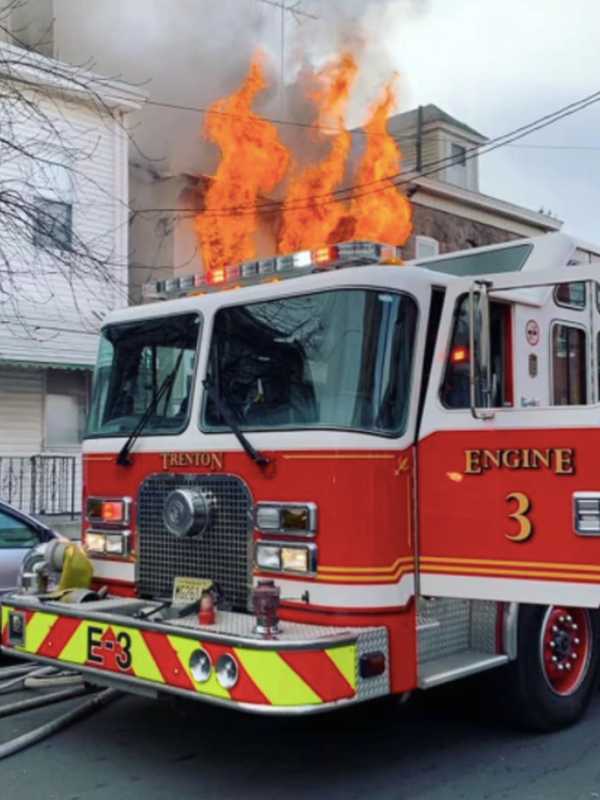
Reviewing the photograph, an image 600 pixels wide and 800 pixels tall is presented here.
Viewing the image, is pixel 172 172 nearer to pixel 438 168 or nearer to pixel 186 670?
pixel 438 168

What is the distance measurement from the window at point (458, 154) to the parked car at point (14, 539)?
16.0 m

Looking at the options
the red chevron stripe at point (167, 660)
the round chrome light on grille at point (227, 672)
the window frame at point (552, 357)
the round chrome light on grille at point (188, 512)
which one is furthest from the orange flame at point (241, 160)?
the round chrome light on grille at point (227, 672)

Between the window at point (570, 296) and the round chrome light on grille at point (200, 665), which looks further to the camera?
the window at point (570, 296)

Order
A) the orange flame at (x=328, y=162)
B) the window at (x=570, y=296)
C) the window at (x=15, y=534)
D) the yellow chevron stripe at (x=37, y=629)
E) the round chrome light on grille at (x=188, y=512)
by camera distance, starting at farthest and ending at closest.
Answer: the orange flame at (x=328, y=162) < the window at (x=15, y=534) < the window at (x=570, y=296) < the yellow chevron stripe at (x=37, y=629) < the round chrome light on grille at (x=188, y=512)

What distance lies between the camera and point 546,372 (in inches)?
200

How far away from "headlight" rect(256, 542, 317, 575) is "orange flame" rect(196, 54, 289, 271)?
1138cm

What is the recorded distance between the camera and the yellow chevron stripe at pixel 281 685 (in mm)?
3994

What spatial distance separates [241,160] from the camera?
1678cm

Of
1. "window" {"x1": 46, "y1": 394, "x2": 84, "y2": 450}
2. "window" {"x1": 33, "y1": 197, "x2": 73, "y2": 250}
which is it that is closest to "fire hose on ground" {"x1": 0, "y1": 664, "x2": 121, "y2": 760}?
"window" {"x1": 33, "y1": 197, "x2": 73, "y2": 250}

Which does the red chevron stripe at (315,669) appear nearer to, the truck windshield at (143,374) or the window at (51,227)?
the truck windshield at (143,374)

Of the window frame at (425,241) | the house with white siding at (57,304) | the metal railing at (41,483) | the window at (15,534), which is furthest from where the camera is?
the window frame at (425,241)

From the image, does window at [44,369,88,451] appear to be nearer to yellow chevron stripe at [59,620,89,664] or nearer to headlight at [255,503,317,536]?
yellow chevron stripe at [59,620,89,664]

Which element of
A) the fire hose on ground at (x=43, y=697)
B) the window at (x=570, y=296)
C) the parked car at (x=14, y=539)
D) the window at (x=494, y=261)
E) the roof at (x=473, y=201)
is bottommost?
the fire hose on ground at (x=43, y=697)

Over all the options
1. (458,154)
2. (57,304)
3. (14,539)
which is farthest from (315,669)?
(458,154)
